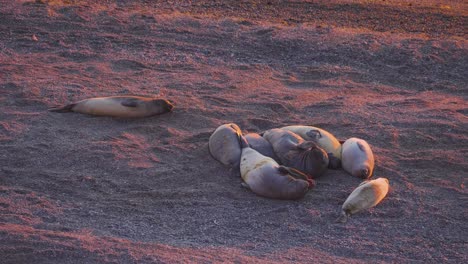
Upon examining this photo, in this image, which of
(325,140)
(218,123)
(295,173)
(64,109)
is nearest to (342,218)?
(295,173)

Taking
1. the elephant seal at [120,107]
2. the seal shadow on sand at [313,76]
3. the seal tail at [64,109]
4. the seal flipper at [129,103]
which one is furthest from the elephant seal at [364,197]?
the seal tail at [64,109]

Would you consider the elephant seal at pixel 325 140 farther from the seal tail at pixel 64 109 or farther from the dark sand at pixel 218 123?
the seal tail at pixel 64 109

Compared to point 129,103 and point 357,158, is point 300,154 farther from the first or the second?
point 129,103

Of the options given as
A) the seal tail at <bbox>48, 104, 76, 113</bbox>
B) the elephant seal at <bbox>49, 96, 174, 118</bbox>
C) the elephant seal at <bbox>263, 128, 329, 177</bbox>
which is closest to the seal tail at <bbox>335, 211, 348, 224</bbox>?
the elephant seal at <bbox>263, 128, 329, 177</bbox>

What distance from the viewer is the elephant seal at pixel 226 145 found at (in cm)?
626

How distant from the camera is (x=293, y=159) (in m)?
6.18

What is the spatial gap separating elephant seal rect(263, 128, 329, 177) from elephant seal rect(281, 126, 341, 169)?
0.12 meters

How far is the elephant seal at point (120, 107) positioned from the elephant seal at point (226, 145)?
877mm

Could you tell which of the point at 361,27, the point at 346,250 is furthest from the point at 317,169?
the point at 361,27

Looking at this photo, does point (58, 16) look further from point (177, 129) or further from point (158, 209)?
point (158, 209)

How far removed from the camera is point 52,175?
235 inches

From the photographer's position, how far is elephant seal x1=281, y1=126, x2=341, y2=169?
20.8 feet

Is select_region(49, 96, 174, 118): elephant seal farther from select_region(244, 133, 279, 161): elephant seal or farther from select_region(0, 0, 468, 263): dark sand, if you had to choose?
select_region(244, 133, 279, 161): elephant seal

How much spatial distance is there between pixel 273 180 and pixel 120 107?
205 centimetres
